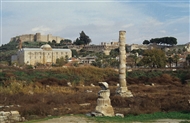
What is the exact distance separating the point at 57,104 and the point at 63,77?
23.6 metres

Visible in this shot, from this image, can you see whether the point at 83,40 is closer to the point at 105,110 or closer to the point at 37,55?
the point at 37,55

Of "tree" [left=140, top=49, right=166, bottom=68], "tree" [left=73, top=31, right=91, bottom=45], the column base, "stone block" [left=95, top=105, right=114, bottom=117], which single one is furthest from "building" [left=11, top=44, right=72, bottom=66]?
"stone block" [left=95, top=105, right=114, bottom=117]

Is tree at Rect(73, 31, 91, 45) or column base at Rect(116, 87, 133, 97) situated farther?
tree at Rect(73, 31, 91, 45)

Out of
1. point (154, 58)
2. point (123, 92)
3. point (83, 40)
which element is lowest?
point (123, 92)

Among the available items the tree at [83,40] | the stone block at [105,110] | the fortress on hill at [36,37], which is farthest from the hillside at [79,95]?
the fortress on hill at [36,37]

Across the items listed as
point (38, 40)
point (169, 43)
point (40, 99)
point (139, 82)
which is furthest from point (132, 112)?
point (38, 40)

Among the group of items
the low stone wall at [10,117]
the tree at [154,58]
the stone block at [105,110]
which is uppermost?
the tree at [154,58]

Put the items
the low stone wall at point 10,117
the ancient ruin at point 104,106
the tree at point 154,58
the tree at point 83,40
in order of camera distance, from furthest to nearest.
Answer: the tree at point 83,40 → the tree at point 154,58 → the ancient ruin at point 104,106 → the low stone wall at point 10,117

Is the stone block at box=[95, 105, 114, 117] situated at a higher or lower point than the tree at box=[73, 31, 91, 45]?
lower

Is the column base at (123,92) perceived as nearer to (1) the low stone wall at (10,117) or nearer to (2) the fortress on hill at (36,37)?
(1) the low stone wall at (10,117)

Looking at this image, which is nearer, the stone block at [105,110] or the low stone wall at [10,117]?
the low stone wall at [10,117]

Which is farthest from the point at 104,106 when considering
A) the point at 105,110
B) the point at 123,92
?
the point at 123,92

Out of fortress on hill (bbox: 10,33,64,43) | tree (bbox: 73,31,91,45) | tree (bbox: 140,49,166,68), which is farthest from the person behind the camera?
fortress on hill (bbox: 10,33,64,43)

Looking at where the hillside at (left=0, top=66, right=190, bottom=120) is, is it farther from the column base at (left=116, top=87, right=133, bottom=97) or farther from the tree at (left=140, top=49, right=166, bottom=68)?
the tree at (left=140, top=49, right=166, bottom=68)
